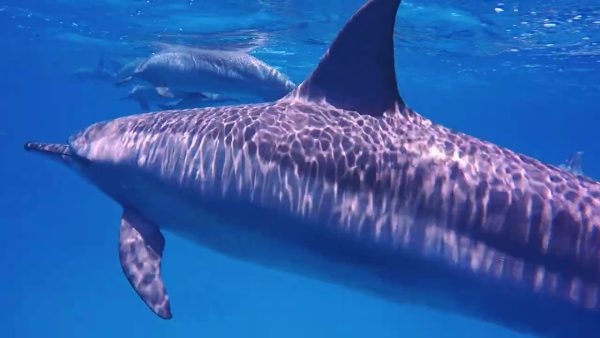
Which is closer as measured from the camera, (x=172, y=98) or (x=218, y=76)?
(x=218, y=76)

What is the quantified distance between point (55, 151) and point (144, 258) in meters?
2.07

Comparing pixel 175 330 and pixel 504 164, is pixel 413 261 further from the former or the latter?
pixel 175 330

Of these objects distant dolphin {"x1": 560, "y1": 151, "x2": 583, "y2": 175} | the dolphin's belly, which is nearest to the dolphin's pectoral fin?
the dolphin's belly

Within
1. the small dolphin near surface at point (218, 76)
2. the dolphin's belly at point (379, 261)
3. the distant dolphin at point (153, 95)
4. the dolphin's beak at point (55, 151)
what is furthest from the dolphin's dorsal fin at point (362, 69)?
the distant dolphin at point (153, 95)

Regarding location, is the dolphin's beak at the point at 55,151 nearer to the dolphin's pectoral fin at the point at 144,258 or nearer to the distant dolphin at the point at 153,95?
the dolphin's pectoral fin at the point at 144,258

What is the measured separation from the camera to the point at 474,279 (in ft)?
17.4

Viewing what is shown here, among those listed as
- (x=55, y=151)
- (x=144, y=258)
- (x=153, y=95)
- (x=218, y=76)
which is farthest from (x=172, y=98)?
(x=144, y=258)

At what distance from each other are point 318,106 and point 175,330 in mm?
26001

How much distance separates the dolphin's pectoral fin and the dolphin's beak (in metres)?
1.13

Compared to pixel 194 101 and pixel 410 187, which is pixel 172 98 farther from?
pixel 410 187

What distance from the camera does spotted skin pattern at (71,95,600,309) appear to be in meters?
5.17

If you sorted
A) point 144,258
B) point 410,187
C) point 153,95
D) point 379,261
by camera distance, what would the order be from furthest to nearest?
point 153,95 < point 144,258 < point 379,261 < point 410,187

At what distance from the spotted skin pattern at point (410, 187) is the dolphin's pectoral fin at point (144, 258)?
2.67 feet

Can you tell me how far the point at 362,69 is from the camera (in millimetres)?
6055
